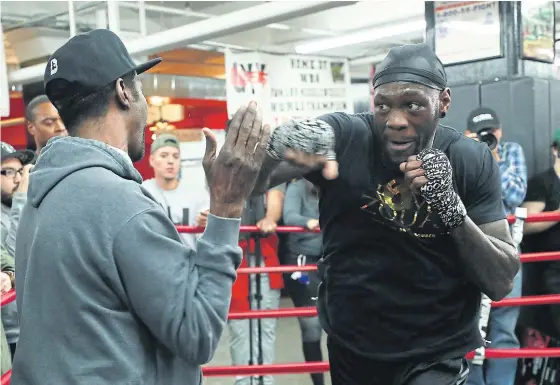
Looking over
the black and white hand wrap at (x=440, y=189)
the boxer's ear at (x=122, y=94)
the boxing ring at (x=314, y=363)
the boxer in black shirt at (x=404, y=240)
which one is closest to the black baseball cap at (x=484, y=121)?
the boxing ring at (x=314, y=363)

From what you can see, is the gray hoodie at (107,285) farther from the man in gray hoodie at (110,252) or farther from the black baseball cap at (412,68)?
the black baseball cap at (412,68)

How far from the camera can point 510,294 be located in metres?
4.14

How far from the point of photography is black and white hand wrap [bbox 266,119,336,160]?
6.25 ft

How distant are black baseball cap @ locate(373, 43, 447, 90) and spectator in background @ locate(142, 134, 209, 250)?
242 centimetres

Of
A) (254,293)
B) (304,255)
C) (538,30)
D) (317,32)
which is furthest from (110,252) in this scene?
(317,32)

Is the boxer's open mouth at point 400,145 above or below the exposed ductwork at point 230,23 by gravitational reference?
below

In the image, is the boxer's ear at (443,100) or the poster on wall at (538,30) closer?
the boxer's ear at (443,100)

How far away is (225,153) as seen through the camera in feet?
4.86

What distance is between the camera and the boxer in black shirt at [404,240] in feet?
7.22

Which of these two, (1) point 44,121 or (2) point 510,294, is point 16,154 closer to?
(1) point 44,121

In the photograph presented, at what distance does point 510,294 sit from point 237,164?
126 inches

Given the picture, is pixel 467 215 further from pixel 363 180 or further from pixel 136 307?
pixel 136 307

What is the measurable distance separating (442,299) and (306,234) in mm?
2374

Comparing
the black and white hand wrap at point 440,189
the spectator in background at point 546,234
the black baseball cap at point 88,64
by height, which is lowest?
the spectator in background at point 546,234
